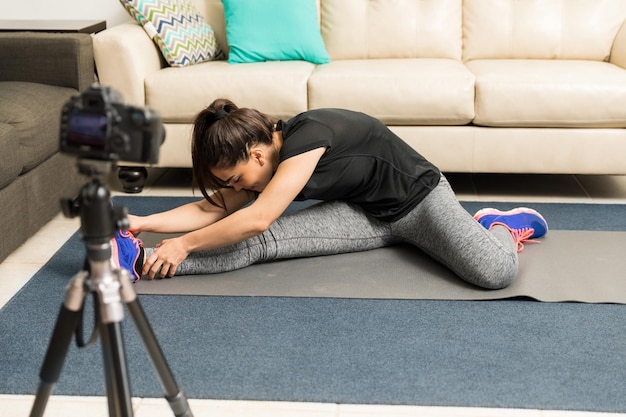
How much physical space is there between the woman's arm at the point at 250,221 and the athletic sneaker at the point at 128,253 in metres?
0.02

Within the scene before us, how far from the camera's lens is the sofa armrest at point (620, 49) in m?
3.38

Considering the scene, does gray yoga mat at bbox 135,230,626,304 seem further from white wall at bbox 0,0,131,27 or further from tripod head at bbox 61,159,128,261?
white wall at bbox 0,0,131,27

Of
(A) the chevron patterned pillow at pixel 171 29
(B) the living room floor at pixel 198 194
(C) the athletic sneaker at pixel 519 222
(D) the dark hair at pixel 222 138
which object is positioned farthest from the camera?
(A) the chevron patterned pillow at pixel 171 29

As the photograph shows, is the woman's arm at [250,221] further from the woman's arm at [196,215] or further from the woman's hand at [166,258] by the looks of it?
the woman's arm at [196,215]

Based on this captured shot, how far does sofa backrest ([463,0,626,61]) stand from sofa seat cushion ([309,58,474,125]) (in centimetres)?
52

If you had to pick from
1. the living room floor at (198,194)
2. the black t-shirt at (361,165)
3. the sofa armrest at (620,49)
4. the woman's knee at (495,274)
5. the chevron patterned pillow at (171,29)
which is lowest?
the living room floor at (198,194)

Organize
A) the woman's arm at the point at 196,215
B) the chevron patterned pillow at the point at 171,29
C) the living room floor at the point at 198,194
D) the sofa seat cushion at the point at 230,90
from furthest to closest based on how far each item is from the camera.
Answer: the chevron patterned pillow at the point at 171,29, the sofa seat cushion at the point at 230,90, the woman's arm at the point at 196,215, the living room floor at the point at 198,194

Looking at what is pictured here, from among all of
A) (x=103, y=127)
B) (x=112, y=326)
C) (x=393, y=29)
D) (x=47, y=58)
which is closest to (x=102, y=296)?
(x=112, y=326)

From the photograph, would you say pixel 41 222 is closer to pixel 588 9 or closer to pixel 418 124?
pixel 418 124

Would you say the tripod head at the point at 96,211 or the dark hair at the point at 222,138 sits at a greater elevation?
the tripod head at the point at 96,211

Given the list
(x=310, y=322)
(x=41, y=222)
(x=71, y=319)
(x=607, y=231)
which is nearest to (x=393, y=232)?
(x=310, y=322)

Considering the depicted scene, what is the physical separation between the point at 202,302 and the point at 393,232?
2.08 ft

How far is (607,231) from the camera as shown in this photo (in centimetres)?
275

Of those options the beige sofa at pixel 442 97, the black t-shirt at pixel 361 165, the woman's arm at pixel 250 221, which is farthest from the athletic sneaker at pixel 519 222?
the woman's arm at pixel 250 221
